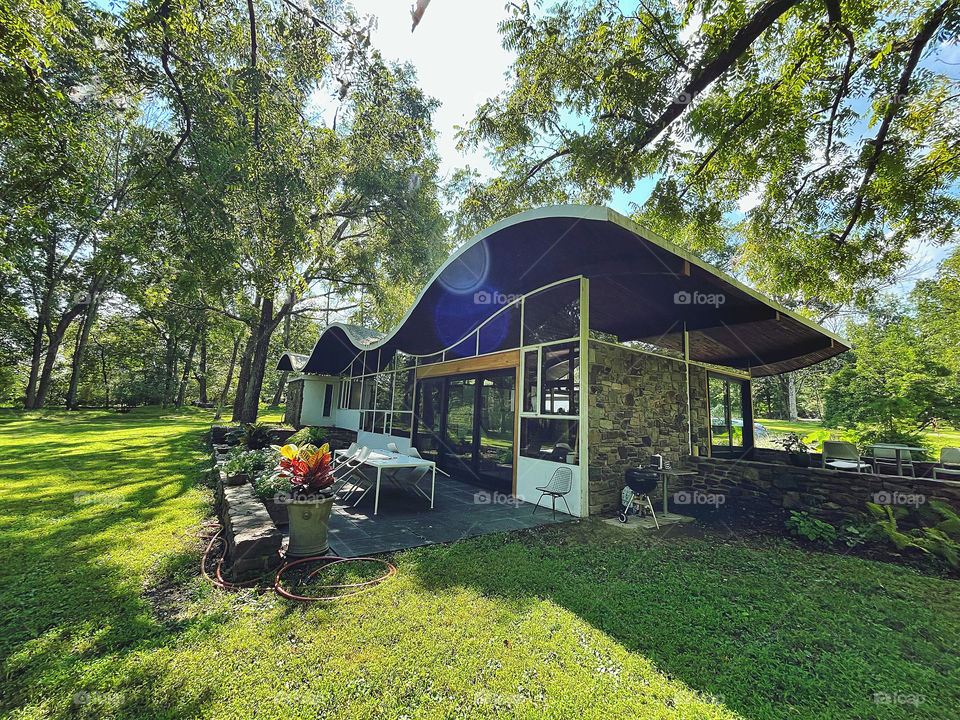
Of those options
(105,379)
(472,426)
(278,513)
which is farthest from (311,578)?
(105,379)

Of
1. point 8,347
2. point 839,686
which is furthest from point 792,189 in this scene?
point 8,347

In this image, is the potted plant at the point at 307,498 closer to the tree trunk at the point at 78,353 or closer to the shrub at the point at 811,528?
the shrub at the point at 811,528

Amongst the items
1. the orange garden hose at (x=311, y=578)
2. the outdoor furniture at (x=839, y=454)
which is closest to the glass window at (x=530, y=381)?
the orange garden hose at (x=311, y=578)

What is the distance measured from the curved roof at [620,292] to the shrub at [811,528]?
2.85 meters

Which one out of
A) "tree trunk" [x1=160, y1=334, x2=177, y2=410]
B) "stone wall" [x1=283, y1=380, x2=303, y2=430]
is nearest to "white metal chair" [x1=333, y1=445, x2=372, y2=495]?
"stone wall" [x1=283, y1=380, x2=303, y2=430]

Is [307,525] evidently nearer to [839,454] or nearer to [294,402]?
[839,454]

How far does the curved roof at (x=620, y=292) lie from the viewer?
186 inches

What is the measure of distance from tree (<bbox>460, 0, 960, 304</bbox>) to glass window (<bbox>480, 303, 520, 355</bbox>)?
2.83 metres

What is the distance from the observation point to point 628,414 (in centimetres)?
613

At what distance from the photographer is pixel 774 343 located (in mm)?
7977

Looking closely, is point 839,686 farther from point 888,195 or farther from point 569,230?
point 888,195

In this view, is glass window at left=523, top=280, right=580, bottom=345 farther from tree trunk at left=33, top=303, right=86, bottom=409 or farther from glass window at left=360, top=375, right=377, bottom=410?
tree trunk at left=33, top=303, right=86, bottom=409

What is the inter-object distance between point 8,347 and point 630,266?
3772cm

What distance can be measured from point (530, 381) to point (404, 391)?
478 centimetres
